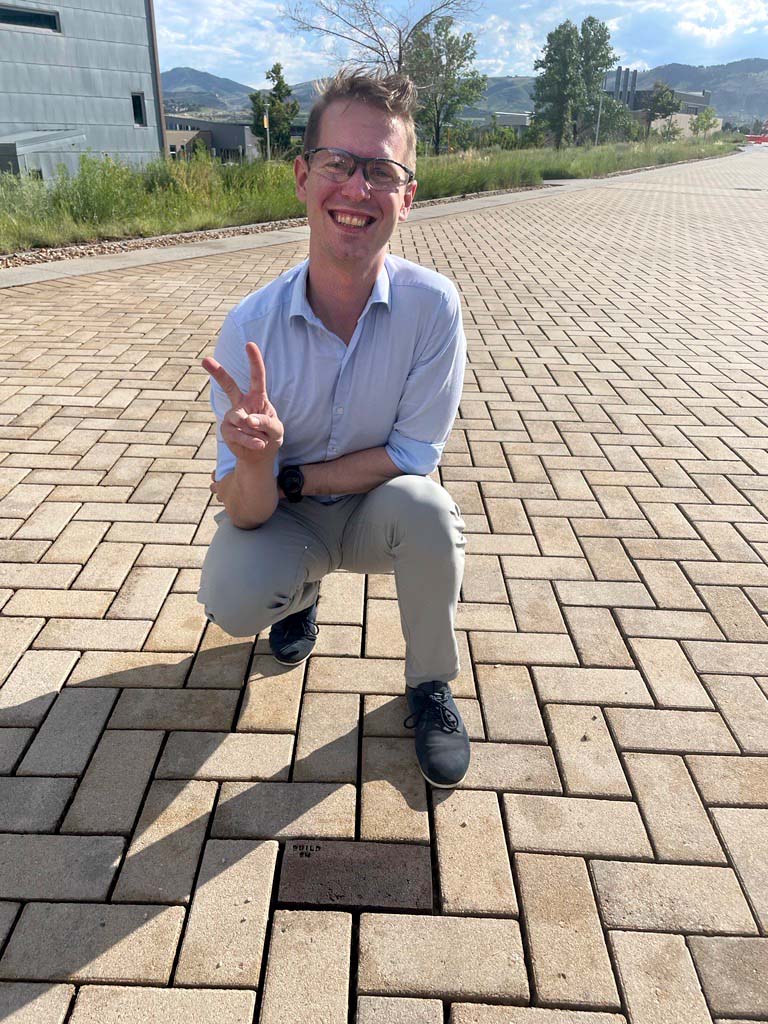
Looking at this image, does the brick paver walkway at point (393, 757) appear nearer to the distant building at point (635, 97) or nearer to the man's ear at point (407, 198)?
the man's ear at point (407, 198)

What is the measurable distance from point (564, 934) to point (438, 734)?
534 mm

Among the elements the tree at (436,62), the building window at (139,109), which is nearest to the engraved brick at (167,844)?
the tree at (436,62)

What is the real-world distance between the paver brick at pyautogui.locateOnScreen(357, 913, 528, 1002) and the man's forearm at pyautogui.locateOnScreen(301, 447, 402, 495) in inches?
40.2

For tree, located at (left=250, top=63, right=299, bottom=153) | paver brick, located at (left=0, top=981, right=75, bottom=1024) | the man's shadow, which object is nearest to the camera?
paver brick, located at (left=0, top=981, right=75, bottom=1024)

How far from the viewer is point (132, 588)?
2.69 m

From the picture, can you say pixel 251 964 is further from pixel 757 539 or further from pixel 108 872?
pixel 757 539

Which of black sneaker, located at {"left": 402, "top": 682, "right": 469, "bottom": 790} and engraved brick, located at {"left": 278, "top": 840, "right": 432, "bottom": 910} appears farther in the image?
black sneaker, located at {"left": 402, "top": 682, "right": 469, "bottom": 790}

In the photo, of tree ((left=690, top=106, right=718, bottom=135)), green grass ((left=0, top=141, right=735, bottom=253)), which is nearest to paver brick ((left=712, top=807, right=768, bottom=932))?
A: green grass ((left=0, top=141, right=735, bottom=253))

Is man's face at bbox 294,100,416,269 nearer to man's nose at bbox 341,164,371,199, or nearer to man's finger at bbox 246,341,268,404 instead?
man's nose at bbox 341,164,371,199

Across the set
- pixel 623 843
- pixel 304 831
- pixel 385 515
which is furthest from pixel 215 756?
pixel 623 843

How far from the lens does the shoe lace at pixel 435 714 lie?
6.51 ft

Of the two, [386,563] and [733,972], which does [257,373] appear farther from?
[733,972]

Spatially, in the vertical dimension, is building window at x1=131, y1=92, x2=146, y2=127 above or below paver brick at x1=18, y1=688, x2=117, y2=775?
above

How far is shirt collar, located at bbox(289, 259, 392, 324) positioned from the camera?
2004 mm
